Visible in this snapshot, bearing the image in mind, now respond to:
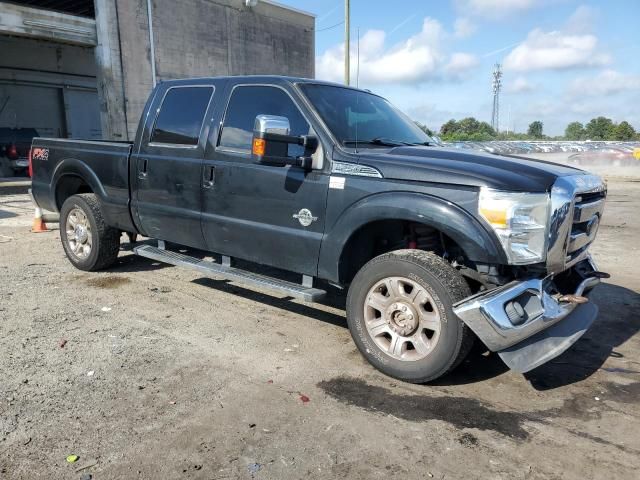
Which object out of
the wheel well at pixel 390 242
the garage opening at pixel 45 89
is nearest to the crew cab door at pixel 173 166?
the wheel well at pixel 390 242

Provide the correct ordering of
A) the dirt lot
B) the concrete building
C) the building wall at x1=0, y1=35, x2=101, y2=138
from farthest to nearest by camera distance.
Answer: the building wall at x1=0, y1=35, x2=101, y2=138
the concrete building
the dirt lot

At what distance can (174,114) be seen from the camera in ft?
16.8

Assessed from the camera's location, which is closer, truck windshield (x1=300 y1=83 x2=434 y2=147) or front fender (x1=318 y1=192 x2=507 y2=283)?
front fender (x1=318 y1=192 x2=507 y2=283)

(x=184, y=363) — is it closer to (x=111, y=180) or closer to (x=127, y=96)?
(x=111, y=180)

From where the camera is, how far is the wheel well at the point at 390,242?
384cm

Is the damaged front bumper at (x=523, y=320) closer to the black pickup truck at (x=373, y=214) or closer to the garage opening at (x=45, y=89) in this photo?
the black pickup truck at (x=373, y=214)

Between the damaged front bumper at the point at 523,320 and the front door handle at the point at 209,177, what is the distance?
245 cm

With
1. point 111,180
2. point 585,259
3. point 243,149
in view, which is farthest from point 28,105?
point 585,259

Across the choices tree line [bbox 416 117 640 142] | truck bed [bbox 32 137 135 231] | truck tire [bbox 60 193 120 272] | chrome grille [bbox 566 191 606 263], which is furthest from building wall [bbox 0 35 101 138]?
tree line [bbox 416 117 640 142]

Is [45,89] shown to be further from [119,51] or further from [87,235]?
[87,235]

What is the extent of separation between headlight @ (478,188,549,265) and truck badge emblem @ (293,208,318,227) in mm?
1348

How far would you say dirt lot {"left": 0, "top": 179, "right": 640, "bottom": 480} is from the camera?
2695 millimetres

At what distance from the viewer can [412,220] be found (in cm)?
351

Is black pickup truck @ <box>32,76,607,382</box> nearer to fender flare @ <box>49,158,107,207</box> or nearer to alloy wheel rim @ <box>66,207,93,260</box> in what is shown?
fender flare @ <box>49,158,107,207</box>
